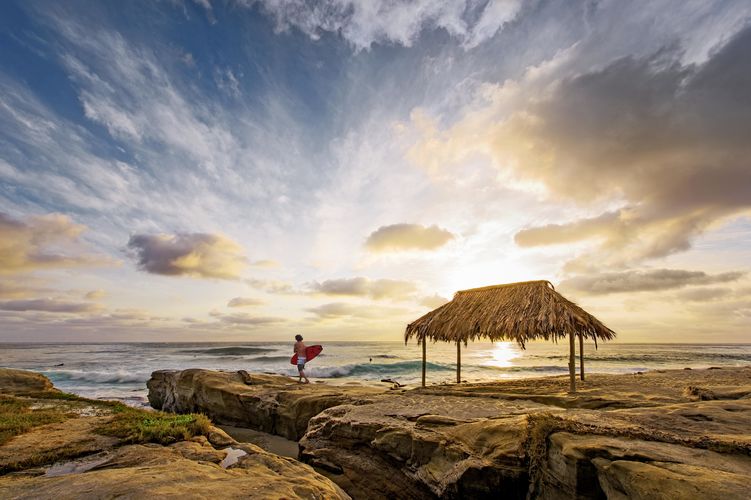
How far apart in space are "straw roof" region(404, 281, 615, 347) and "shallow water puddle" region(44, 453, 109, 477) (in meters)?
9.58

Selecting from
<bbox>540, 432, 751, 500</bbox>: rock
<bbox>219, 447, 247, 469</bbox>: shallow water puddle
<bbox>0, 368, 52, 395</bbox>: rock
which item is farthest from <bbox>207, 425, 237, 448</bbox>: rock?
<bbox>0, 368, 52, 395</bbox>: rock

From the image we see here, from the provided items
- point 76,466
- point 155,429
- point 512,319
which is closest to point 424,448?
point 155,429

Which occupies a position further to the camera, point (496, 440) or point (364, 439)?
point (364, 439)

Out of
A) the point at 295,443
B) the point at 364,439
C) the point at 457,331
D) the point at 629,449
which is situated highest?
the point at 457,331

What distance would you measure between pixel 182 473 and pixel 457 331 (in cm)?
953

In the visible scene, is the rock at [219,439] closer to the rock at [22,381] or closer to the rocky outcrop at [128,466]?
the rocky outcrop at [128,466]

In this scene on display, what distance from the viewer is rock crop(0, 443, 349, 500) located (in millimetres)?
3545

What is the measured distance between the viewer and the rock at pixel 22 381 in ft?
50.2

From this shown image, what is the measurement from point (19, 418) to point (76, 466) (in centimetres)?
462

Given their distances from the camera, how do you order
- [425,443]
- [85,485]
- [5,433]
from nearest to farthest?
[85,485]
[425,443]
[5,433]

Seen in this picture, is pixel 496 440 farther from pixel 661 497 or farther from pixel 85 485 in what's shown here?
pixel 85 485

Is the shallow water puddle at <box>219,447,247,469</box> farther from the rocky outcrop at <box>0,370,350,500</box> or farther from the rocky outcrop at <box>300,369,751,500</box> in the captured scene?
the rocky outcrop at <box>300,369,751,500</box>

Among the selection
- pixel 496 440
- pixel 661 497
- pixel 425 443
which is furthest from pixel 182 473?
pixel 661 497

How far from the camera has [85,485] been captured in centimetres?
373
